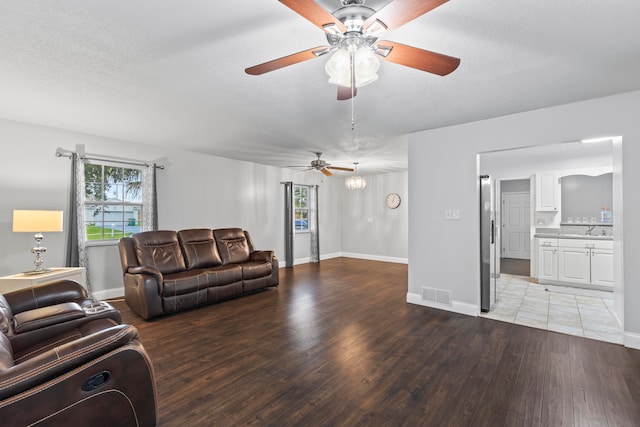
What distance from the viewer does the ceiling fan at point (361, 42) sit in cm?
134

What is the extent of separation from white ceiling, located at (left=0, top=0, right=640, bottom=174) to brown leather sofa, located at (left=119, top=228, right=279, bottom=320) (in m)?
1.70

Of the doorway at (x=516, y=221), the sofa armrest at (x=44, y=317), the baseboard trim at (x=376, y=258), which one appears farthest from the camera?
the doorway at (x=516, y=221)

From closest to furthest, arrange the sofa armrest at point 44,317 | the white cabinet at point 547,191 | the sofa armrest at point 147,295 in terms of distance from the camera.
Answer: the sofa armrest at point 44,317 → the sofa armrest at point 147,295 → the white cabinet at point 547,191

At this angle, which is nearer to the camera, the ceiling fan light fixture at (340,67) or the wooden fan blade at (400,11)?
the wooden fan blade at (400,11)

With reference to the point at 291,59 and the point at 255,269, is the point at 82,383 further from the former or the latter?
the point at 255,269

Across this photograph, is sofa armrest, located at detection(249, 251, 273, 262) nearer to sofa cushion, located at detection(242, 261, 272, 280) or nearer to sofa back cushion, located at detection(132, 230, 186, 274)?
sofa cushion, located at detection(242, 261, 272, 280)

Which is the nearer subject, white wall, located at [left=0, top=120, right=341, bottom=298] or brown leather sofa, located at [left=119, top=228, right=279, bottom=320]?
brown leather sofa, located at [left=119, top=228, right=279, bottom=320]

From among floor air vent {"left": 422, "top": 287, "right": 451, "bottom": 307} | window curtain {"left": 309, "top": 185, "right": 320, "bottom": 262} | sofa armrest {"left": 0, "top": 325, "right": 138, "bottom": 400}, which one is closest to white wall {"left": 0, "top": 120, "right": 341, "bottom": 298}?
window curtain {"left": 309, "top": 185, "right": 320, "bottom": 262}

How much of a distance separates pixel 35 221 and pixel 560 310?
21.4 ft

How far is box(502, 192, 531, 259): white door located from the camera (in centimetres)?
816

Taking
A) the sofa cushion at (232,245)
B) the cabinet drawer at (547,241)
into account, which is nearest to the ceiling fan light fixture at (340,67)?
the sofa cushion at (232,245)

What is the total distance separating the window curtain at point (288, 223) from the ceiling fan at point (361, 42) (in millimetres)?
5673

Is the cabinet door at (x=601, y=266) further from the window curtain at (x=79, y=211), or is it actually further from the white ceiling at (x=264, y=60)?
the window curtain at (x=79, y=211)

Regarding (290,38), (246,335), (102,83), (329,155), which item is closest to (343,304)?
(246,335)
